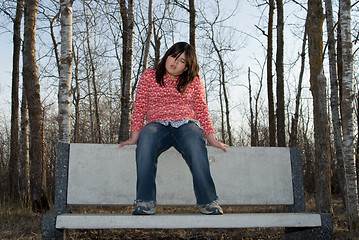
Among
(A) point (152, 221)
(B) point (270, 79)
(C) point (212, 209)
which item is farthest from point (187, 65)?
(B) point (270, 79)

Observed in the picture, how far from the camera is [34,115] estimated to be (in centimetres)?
533

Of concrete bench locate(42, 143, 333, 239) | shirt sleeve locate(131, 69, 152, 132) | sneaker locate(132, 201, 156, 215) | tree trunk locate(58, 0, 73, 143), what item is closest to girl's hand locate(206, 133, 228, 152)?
concrete bench locate(42, 143, 333, 239)

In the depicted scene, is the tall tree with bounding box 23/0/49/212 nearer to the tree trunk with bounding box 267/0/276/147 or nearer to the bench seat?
the bench seat

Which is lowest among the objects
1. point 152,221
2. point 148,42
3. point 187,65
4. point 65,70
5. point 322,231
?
point 322,231

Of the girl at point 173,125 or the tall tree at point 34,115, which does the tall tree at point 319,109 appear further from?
the tall tree at point 34,115

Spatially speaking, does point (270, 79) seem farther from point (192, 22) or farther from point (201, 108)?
point (201, 108)

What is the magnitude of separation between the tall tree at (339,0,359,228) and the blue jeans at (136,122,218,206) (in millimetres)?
2071

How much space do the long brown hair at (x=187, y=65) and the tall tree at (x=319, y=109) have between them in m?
2.23

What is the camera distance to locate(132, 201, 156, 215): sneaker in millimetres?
1992

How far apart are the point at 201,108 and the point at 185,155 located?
1.73 feet

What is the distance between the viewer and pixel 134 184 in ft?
8.43

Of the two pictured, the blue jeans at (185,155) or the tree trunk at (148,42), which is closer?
the blue jeans at (185,155)

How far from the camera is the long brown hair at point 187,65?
2.57 metres

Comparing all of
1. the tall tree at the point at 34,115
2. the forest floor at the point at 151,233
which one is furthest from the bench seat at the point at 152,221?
the tall tree at the point at 34,115
